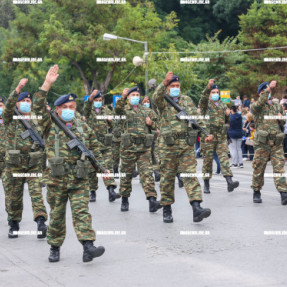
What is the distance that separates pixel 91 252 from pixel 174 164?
9.07ft

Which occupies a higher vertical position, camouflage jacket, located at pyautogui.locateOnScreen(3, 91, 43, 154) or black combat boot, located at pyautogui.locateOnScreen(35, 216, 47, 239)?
camouflage jacket, located at pyautogui.locateOnScreen(3, 91, 43, 154)

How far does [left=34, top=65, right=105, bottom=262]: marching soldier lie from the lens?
7.00 metres

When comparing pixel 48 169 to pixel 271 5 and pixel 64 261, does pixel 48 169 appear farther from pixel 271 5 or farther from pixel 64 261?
pixel 271 5

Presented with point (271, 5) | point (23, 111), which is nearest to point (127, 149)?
point (23, 111)

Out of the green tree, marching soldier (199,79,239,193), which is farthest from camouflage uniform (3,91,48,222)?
the green tree

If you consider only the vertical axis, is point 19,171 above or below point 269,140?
below

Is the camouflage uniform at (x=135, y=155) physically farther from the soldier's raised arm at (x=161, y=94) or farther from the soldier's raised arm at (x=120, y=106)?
the soldier's raised arm at (x=161, y=94)

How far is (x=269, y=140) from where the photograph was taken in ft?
35.6

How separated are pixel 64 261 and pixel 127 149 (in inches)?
154

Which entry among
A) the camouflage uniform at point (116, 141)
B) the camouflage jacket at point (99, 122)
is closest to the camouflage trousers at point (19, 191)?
the camouflage jacket at point (99, 122)

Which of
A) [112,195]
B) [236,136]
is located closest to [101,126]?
[112,195]

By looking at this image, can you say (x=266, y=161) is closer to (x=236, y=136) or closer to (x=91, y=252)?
(x=91, y=252)

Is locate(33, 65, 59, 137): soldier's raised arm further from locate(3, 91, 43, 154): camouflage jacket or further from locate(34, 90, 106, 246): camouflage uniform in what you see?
locate(3, 91, 43, 154): camouflage jacket

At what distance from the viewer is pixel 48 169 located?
23.8ft
